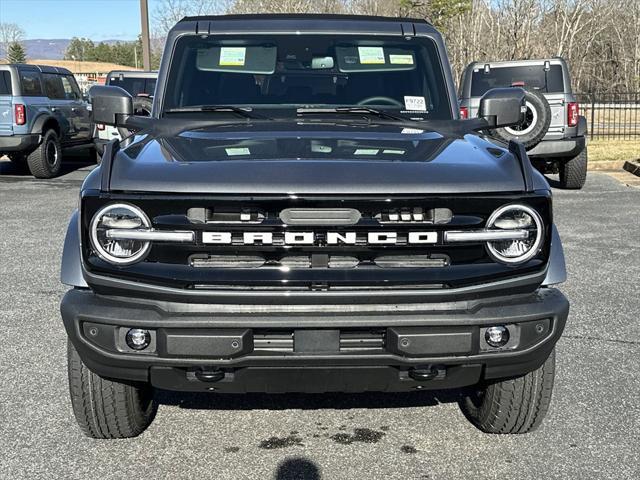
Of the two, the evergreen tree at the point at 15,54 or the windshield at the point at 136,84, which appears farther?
the evergreen tree at the point at 15,54

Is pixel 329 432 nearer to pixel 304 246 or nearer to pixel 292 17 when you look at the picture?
pixel 304 246

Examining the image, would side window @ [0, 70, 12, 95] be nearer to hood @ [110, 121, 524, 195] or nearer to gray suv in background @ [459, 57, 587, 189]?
gray suv in background @ [459, 57, 587, 189]

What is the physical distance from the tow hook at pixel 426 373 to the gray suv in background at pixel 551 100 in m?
8.27

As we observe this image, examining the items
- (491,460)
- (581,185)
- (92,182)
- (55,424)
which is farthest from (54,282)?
(581,185)

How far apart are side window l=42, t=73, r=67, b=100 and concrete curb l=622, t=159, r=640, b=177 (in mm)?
10584

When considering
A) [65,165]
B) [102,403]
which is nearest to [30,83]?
[65,165]

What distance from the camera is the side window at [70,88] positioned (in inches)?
595

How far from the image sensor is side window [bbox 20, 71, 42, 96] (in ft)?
44.0

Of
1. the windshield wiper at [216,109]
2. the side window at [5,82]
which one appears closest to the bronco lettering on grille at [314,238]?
the windshield wiper at [216,109]

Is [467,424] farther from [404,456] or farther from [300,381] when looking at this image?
[300,381]

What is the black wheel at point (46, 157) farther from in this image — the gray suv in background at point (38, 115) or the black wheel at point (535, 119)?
the black wheel at point (535, 119)

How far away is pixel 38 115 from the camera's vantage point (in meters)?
13.6

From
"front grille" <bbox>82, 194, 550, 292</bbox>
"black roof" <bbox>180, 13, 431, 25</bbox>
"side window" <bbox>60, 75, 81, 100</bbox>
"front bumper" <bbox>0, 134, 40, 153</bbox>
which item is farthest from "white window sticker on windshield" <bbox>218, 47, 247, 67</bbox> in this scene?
"side window" <bbox>60, 75, 81, 100</bbox>

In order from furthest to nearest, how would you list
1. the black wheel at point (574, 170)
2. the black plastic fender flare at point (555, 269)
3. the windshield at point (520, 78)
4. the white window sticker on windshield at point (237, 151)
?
the black wheel at point (574, 170)
the windshield at point (520, 78)
the white window sticker on windshield at point (237, 151)
the black plastic fender flare at point (555, 269)
